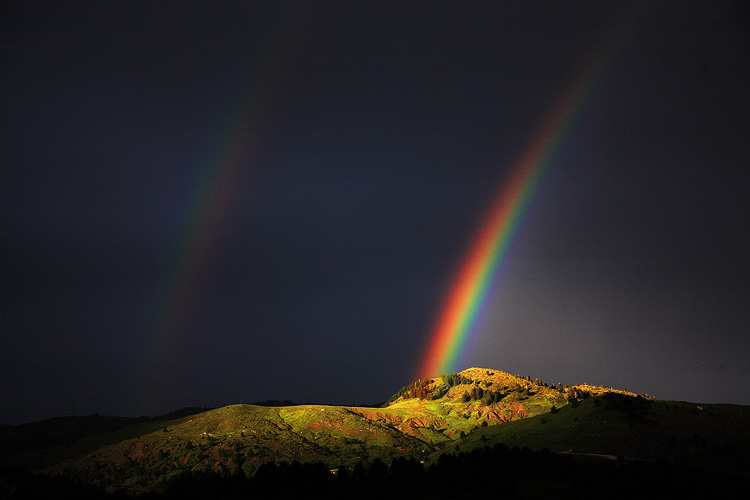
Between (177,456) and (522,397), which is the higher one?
(522,397)

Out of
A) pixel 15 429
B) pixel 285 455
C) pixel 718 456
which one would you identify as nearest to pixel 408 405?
pixel 285 455

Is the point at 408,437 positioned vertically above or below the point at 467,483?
above

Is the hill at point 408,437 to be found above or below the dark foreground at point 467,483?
above

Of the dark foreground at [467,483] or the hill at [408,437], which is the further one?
the hill at [408,437]

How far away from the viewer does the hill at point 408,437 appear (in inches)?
2370

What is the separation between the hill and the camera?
60188mm

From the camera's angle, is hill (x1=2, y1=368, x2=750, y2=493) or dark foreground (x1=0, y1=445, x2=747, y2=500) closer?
dark foreground (x1=0, y1=445, x2=747, y2=500)

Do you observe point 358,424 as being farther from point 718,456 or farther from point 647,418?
point 718,456

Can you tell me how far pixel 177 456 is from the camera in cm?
7119

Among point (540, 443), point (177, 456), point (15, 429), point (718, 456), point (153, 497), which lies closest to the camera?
point (153, 497)

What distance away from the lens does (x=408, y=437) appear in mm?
84562

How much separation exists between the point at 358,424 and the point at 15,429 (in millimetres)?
96407

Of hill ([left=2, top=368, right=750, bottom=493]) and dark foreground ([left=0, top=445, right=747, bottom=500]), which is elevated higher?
hill ([left=2, top=368, right=750, bottom=493])

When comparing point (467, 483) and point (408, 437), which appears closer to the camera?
point (467, 483)
